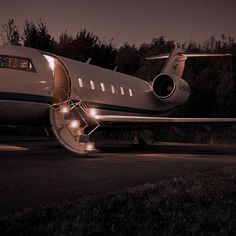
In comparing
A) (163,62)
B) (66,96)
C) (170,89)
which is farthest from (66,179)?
(163,62)

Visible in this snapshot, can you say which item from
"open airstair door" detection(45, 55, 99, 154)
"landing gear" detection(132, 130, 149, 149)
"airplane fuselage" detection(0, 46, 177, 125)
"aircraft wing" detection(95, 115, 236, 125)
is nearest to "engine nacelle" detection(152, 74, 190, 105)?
"airplane fuselage" detection(0, 46, 177, 125)

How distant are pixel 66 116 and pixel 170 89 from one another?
752cm

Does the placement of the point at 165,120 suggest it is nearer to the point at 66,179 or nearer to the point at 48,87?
the point at 48,87

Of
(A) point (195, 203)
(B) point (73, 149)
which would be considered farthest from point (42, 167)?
(A) point (195, 203)

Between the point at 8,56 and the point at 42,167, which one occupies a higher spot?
the point at 8,56

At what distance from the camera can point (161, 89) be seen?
→ 18656 millimetres

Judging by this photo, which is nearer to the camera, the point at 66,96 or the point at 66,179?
the point at 66,179

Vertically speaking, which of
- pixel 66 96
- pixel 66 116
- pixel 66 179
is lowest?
pixel 66 179

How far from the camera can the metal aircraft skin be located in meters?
11.5

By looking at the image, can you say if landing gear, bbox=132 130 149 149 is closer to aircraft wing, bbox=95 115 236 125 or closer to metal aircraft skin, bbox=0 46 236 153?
metal aircraft skin, bbox=0 46 236 153

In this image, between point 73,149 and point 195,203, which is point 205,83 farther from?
point 195,203

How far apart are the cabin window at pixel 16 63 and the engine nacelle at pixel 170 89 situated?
7252 millimetres

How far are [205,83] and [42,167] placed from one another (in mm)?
31725

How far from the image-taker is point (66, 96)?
1337 cm
